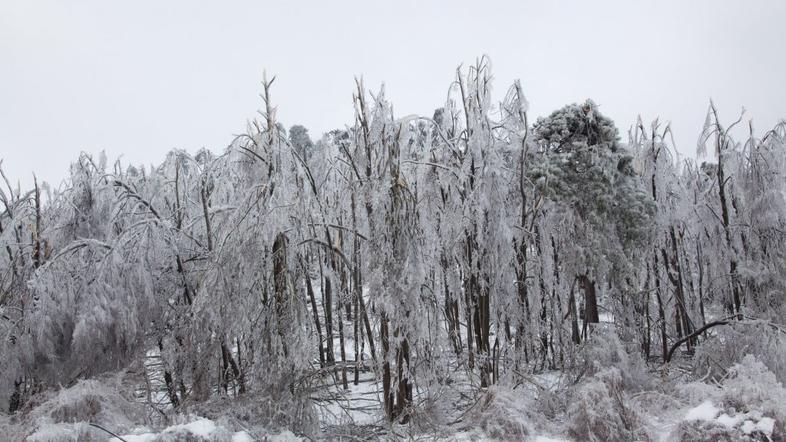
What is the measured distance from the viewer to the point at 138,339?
7.83 meters

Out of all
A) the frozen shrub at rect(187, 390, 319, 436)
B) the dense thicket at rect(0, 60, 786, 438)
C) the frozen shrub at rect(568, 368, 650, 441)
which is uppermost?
the dense thicket at rect(0, 60, 786, 438)

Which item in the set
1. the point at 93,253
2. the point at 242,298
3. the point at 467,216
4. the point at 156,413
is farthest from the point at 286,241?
the point at 156,413

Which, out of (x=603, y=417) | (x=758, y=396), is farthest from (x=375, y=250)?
(x=758, y=396)

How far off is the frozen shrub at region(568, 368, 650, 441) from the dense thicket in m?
1.77

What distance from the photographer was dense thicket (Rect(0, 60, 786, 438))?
21.5 ft

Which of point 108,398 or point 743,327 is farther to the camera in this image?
point 743,327

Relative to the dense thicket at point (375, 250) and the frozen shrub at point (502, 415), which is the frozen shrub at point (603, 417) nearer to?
the frozen shrub at point (502, 415)

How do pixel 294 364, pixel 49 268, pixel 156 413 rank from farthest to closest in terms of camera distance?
1. pixel 156 413
2. pixel 49 268
3. pixel 294 364

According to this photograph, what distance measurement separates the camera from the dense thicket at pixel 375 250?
6.54 metres

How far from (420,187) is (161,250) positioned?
13.8 feet

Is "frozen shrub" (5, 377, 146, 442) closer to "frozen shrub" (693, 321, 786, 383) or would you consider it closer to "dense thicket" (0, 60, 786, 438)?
"dense thicket" (0, 60, 786, 438)

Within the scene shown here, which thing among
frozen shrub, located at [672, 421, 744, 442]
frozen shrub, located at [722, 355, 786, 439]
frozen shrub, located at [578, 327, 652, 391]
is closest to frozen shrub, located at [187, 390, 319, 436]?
frozen shrub, located at [672, 421, 744, 442]

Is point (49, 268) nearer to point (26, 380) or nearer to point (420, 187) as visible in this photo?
point (26, 380)

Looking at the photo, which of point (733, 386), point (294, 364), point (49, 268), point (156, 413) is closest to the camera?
point (733, 386)
